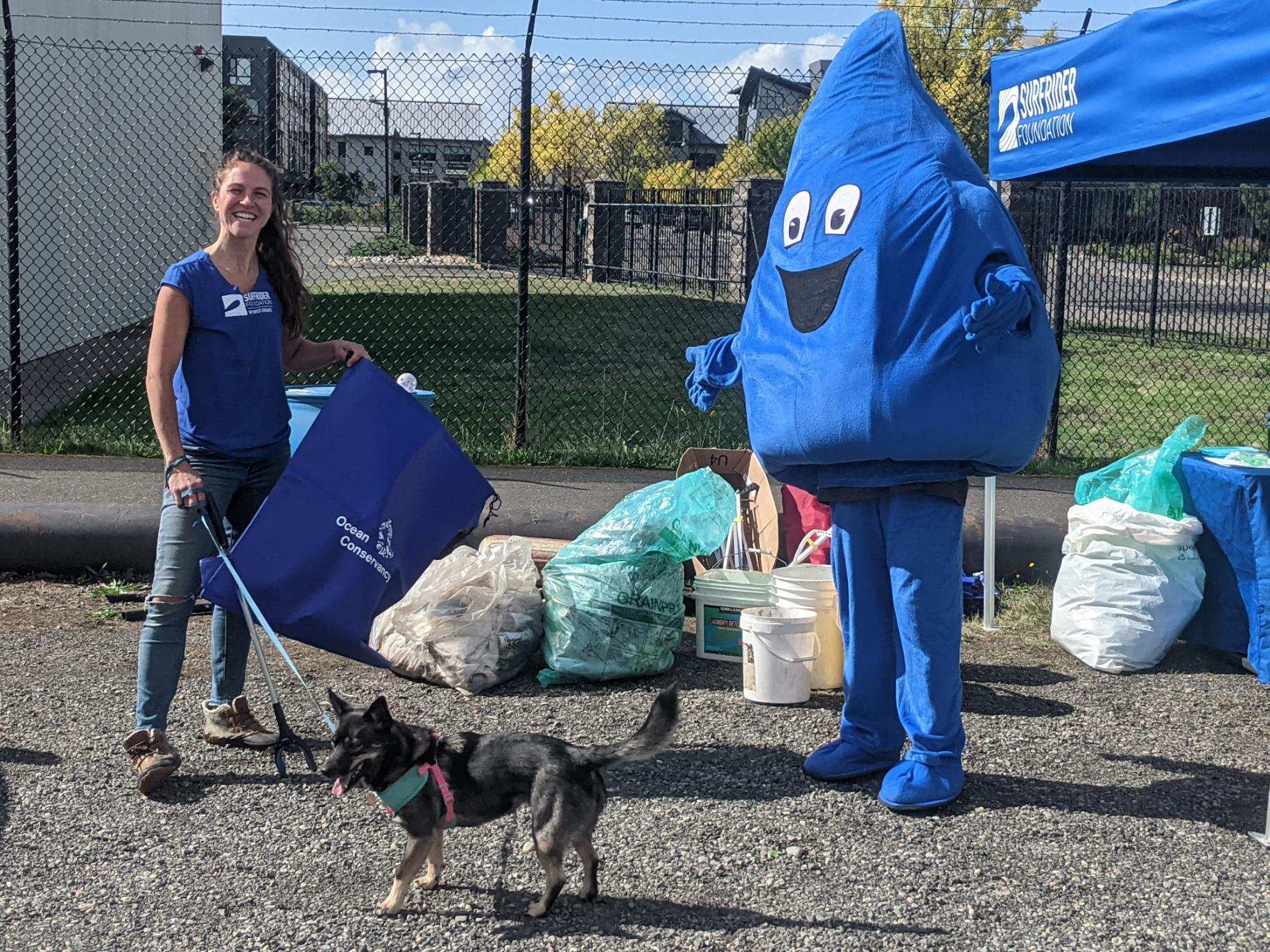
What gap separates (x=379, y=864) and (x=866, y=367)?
1804mm

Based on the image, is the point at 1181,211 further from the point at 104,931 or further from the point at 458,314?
the point at 104,931

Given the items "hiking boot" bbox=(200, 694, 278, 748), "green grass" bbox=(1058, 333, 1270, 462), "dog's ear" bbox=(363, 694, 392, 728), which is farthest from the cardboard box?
"green grass" bbox=(1058, 333, 1270, 462)

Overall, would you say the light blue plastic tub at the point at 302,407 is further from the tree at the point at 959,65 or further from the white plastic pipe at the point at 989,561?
the tree at the point at 959,65

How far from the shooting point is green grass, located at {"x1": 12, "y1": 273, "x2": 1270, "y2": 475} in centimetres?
805

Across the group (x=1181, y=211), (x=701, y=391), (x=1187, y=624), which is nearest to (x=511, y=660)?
(x=701, y=391)

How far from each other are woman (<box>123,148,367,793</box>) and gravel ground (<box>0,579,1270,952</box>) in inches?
12.4

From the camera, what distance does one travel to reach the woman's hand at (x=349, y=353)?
13.2 ft

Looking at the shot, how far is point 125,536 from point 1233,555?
472 cm

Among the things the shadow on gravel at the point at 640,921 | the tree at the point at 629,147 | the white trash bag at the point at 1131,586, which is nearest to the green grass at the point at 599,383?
the white trash bag at the point at 1131,586

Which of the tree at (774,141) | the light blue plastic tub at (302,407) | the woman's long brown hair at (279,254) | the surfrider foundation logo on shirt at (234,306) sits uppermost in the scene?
the tree at (774,141)

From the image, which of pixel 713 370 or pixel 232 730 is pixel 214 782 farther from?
pixel 713 370

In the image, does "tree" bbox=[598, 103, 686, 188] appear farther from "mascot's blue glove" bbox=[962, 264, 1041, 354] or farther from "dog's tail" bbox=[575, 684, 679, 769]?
"dog's tail" bbox=[575, 684, 679, 769]

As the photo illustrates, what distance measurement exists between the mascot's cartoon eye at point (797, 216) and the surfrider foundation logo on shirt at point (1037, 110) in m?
1.35

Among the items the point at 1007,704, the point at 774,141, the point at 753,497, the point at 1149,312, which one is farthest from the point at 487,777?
the point at 774,141
